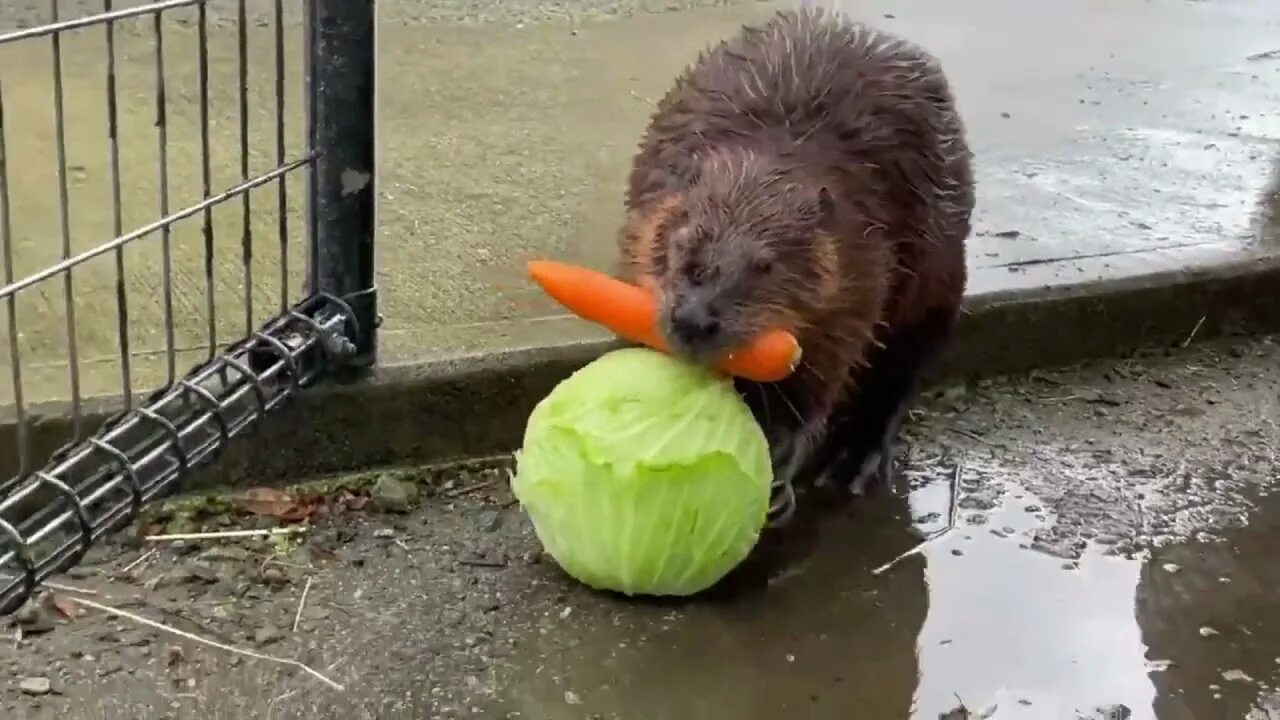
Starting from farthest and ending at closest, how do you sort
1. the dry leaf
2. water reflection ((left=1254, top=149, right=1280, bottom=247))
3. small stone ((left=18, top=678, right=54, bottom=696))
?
water reflection ((left=1254, top=149, right=1280, bottom=247))
the dry leaf
small stone ((left=18, top=678, right=54, bottom=696))

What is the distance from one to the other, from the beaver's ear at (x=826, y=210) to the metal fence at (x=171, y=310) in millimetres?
776

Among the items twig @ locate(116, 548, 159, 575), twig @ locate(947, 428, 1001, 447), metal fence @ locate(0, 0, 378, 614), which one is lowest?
twig @ locate(116, 548, 159, 575)

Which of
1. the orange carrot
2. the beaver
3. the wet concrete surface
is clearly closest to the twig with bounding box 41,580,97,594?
the wet concrete surface

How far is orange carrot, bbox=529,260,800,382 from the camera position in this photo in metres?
2.05

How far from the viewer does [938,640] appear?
7.02ft

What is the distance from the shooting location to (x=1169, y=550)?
2.43 m

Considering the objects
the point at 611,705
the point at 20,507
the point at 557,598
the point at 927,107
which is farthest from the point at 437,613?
the point at 927,107

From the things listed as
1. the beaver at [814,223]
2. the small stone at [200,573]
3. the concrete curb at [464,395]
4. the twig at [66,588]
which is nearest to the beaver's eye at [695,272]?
the beaver at [814,223]

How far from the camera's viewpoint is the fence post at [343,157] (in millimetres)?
2285

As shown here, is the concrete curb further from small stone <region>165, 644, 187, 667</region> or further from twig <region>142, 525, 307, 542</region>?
small stone <region>165, 644, 187, 667</region>

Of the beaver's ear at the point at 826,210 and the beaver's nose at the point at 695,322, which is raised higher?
the beaver's ear at the point at 826,210

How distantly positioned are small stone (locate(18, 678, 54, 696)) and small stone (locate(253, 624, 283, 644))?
Result: 0.90ft

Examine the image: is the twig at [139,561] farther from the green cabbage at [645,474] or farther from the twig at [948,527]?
the twig at [948,527]

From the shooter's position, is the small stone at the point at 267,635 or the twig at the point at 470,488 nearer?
the small stone at the point at 267,635
